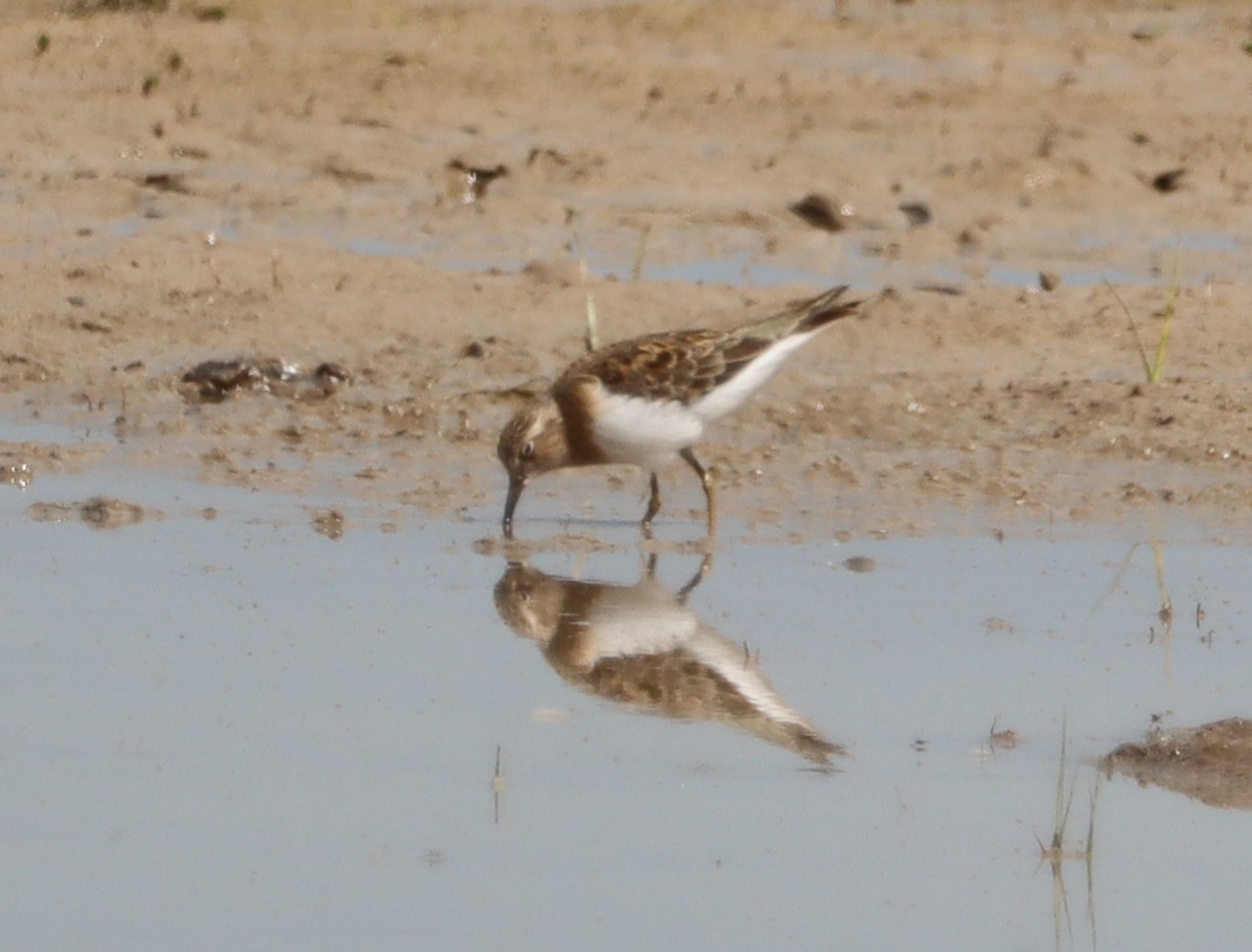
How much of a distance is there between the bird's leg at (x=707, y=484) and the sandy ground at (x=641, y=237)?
0.18 m

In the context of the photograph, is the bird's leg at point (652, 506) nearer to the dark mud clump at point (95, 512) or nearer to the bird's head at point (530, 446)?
the bird's head at point (530, 446)

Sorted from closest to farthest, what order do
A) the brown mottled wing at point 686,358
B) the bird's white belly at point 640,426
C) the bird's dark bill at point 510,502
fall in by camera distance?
1. the bird's dark bill at point 510,502
2. the bird's white belly at point 640,426
3. the brown mottled wing at point 686,358

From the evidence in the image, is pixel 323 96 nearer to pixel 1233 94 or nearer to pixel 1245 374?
pixel 1233 94

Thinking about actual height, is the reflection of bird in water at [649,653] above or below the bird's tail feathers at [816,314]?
below

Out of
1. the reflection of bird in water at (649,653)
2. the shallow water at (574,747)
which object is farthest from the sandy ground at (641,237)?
the reflection of bird in water at (649,653)

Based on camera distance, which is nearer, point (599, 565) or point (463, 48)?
point (599, 565)

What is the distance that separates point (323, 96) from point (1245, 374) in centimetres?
641

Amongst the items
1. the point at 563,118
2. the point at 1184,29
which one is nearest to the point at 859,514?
the point at 563,118

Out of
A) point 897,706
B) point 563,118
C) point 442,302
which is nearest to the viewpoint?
point 897,706

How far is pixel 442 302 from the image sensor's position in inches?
475

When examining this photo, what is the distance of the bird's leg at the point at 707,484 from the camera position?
9.02 metres

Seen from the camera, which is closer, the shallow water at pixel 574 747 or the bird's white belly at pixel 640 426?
the shallow water at pixel 574 747

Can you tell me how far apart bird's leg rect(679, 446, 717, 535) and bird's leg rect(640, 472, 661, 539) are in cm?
14

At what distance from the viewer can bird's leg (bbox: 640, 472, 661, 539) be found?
9102 mm
